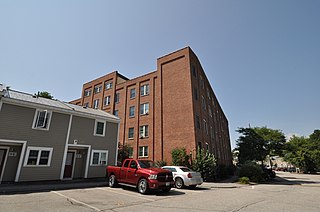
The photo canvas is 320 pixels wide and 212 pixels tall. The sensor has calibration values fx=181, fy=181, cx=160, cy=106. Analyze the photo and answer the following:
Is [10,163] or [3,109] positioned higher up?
[3,109]

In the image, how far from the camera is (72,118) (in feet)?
55.0

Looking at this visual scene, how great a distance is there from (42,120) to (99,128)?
17.0 feet

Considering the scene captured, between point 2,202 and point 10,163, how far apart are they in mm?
7924

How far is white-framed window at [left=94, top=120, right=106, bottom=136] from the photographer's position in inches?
723

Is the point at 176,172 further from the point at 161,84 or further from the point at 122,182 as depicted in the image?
the point at 161,84

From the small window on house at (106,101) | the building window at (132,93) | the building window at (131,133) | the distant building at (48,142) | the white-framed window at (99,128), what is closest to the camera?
the distant building at (48,142)

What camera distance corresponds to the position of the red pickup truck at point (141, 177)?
1021 centimetres

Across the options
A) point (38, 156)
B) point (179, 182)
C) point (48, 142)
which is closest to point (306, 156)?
point (179, 182)

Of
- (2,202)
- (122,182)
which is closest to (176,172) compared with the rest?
(122,182)

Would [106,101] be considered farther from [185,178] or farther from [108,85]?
[185,178]

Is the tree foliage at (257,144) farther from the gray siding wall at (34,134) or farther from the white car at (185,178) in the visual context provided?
the gray siding wall at (34,134)

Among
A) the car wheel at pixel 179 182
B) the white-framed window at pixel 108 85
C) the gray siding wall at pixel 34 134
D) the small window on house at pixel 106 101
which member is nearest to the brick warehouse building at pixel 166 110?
the small window on house at pixel 106 101

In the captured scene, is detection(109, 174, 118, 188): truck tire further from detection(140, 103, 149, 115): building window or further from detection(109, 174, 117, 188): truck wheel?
detection(140, 103, 149, 115): building window

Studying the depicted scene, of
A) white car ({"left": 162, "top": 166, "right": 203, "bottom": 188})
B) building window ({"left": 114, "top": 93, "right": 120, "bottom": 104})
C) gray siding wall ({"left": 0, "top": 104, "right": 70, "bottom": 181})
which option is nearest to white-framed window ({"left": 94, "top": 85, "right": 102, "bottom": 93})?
building window ({"left": 114, "top": 93, "right": 120, "bottom": 104})
